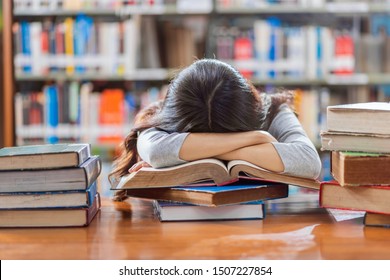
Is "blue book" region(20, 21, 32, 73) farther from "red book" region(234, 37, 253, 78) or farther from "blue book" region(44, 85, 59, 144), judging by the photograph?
"red book" region(234, 37, 253, 78)

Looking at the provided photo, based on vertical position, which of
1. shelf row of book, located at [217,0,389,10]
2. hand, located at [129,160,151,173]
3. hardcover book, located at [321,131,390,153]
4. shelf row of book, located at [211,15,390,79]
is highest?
shelf row of book, located at [217,0,389,10]

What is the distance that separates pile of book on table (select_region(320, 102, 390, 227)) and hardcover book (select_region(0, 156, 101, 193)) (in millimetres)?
414

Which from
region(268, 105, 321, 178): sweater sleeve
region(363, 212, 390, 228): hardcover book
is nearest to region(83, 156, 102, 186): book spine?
region(268, 105, 321, 178): sweater sleeve

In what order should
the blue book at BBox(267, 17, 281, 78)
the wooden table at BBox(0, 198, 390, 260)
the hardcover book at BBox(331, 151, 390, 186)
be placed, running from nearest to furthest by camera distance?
1. the wooden table at BBox(0, 198, 390, 260)
2. the hardcover book at BBox(331, 151, 390, 186)
3. the blue book at BBox(267, 17, 281, 78)

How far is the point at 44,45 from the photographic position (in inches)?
133

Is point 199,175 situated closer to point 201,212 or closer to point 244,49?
point 201,212

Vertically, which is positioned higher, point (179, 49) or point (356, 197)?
point (179, 49)

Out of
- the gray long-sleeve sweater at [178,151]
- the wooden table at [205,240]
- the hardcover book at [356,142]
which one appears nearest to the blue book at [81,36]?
the gray long-sleeve sweater at [178,151]

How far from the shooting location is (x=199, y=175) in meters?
1.23

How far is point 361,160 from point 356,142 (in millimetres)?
39

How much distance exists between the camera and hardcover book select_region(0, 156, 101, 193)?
1.16 m

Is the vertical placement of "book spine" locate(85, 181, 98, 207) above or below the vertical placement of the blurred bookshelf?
below

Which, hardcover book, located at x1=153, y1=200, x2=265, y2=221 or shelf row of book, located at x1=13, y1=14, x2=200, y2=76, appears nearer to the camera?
hardcover book, located at x1=153, y1=200, x2=265, y2=221

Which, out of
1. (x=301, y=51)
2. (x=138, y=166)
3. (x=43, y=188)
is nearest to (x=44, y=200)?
(x=43, y=188)
